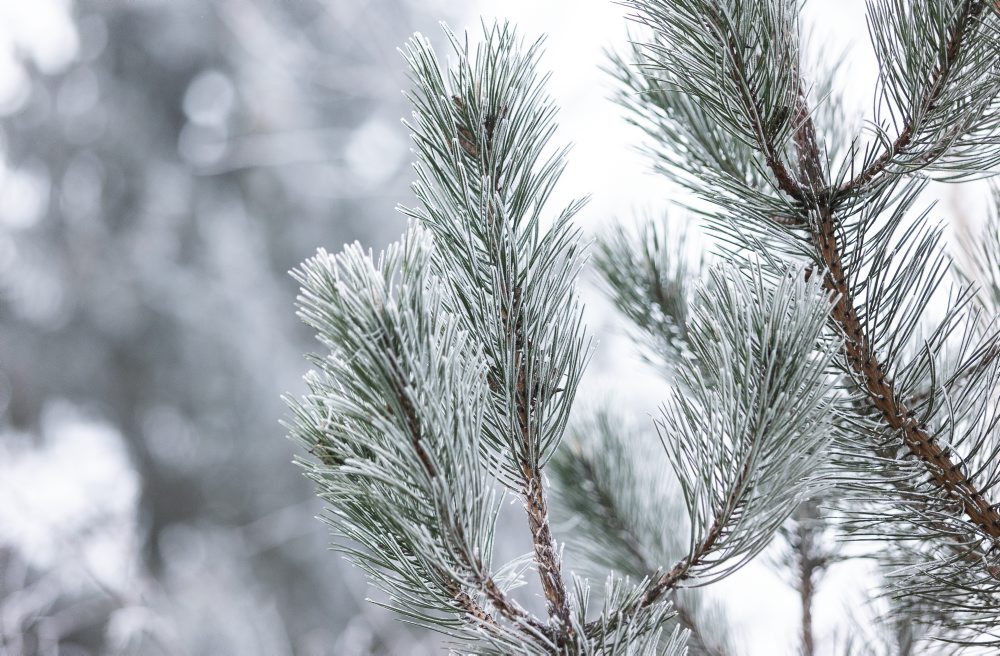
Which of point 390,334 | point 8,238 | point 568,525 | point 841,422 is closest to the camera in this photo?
point 390,334

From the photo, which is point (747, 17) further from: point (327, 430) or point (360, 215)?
point (360, 215)

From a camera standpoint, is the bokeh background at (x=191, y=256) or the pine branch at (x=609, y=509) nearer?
the pine branch at (x=609, y=509)

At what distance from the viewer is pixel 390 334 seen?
24cm

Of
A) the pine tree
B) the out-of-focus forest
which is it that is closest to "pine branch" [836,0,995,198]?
the pine tree

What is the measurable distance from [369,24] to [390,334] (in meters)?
2.69

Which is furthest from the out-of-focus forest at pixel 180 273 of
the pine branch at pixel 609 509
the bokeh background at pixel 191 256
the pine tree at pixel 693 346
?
the pine tree at pixel 693 346

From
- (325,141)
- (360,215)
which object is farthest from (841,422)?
(325,141)

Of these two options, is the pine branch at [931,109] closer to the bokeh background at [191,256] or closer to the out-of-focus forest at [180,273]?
the bokeh background at [191,256]

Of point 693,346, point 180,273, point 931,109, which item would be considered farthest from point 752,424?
point 180,273

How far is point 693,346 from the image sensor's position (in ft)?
1.07

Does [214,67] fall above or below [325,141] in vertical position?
above

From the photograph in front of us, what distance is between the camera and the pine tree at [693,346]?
251mm

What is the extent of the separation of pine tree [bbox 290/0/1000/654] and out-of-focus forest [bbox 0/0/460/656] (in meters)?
1.96

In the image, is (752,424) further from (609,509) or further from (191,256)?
(191,256)
